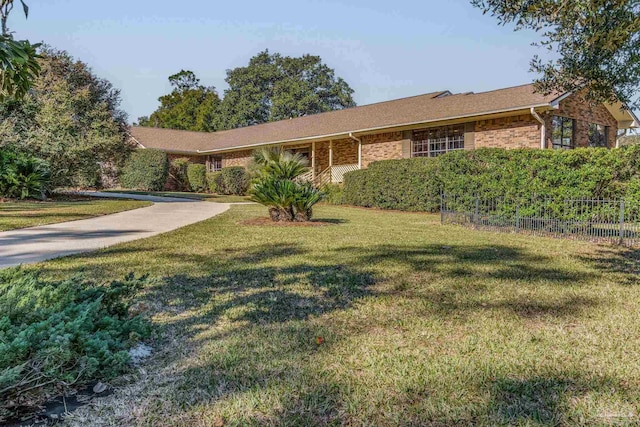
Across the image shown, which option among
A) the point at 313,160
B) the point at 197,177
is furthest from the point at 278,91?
the point at 313,160

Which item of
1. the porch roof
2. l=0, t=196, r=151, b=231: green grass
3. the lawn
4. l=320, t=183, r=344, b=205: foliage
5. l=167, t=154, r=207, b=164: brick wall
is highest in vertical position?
the porch roof

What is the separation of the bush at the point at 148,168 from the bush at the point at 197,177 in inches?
70.8

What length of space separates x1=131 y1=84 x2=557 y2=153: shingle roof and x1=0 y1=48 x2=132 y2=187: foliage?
9.26 meters

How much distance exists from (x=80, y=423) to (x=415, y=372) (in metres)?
1.84

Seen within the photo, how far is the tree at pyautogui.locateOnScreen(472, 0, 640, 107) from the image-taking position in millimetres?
4527

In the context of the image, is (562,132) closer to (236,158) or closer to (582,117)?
(582,117)

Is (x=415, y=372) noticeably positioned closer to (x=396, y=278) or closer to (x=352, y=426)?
(x=352, y=426)

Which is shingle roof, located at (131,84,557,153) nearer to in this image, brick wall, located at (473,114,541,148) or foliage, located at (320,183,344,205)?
brick wall, located at (473,114,541,148)

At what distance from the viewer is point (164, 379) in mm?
2748

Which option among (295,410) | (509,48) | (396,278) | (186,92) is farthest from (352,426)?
(186,92)

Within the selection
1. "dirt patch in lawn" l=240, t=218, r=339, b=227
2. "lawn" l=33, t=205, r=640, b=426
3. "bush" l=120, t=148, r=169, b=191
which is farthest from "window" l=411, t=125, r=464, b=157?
"bush" l=120, t=148, r=169, b=191

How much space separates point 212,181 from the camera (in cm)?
3000

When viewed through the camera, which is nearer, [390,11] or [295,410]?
[295,410]

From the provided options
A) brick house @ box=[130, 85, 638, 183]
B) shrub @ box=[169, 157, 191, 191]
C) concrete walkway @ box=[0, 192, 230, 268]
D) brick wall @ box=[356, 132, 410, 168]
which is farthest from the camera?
shrub @ box=[169, 157, 191, 191]
